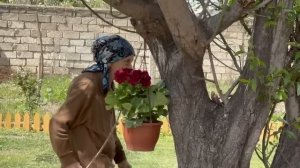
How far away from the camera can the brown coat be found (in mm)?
3166

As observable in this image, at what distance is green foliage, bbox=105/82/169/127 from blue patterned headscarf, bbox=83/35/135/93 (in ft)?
1.90

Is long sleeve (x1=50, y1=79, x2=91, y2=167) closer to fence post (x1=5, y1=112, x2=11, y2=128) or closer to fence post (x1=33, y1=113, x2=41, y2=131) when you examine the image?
fence post (x1=33, y1=113, x2=41, y2=131)

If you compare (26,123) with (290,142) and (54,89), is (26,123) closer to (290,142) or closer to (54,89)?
(54,89)

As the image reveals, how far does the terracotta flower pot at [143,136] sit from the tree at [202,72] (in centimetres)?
24

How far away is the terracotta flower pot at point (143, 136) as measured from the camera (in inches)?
104

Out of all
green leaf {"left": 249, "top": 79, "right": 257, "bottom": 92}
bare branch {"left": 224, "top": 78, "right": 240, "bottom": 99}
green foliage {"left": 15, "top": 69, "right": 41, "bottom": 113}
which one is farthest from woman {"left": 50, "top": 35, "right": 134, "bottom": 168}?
green foliage {"left": 15, "top": 69, "right": 41, "bottom": 113}

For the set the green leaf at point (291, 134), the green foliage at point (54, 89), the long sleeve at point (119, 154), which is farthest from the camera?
the green foliage at point (54, 89)

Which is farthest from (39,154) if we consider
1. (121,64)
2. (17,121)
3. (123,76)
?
(123,76)

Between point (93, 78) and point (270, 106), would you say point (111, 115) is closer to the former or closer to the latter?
point (93, 78)

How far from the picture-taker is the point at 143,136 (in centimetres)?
265

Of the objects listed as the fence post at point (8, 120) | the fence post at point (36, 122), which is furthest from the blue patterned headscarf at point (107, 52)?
the fence post at point (8, 120)

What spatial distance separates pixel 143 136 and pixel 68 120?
66cm

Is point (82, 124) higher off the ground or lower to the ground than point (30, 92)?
higher

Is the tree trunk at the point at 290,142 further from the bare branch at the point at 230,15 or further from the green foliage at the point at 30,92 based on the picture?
the green foliage at the point at 30,92
